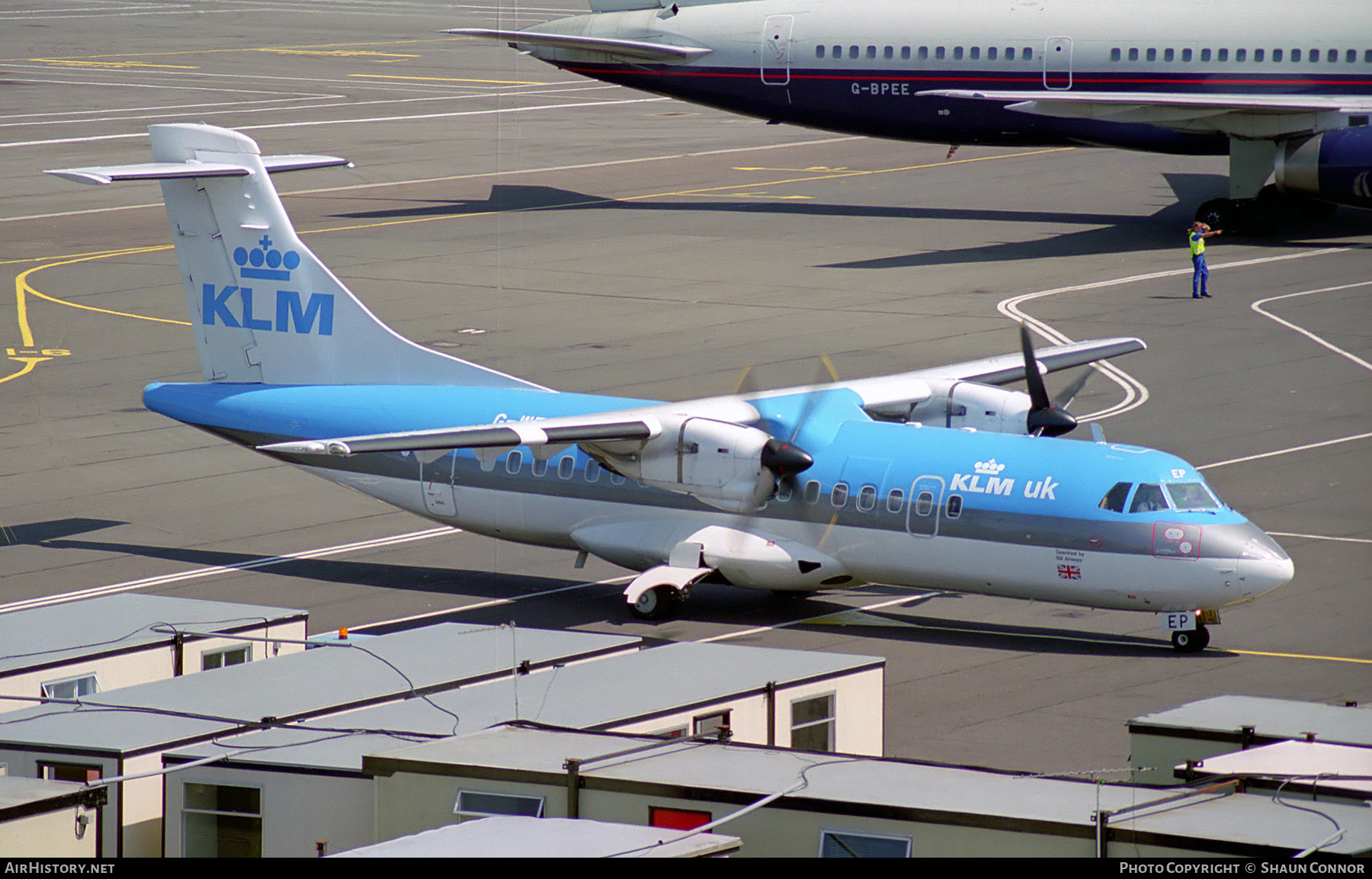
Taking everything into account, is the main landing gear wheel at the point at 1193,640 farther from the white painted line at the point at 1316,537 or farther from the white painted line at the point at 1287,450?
the white painted line at the point at 1287,450

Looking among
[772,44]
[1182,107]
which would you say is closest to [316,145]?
[772,44]

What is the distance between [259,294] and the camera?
98.5 ft

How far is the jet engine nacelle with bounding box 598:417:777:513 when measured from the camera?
2542 cm

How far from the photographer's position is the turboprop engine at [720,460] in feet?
83.4

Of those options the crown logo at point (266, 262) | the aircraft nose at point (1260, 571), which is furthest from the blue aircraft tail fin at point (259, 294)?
the aircraft nose at point (1260, 571)

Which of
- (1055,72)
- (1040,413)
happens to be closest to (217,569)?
(1040,413)

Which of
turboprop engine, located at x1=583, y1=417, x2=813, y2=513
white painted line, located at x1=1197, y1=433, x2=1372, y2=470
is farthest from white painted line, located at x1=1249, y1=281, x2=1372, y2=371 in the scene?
turboprop engine, located at x1=583, y1=417, x2=813, y2=513

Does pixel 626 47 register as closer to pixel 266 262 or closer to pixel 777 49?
pixel 777 49

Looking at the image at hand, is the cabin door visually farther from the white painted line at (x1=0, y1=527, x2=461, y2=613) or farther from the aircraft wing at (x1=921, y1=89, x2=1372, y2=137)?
the white painted line at (x1=0, y1=527, x2=461, y2=613)

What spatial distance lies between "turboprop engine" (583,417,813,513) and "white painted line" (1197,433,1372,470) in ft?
40.0

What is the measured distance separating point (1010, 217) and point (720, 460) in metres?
38.8

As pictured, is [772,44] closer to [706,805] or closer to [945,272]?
[945,272]

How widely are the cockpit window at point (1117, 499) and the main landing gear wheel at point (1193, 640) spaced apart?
1.92 metres

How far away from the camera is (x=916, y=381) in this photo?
95.5 feet
